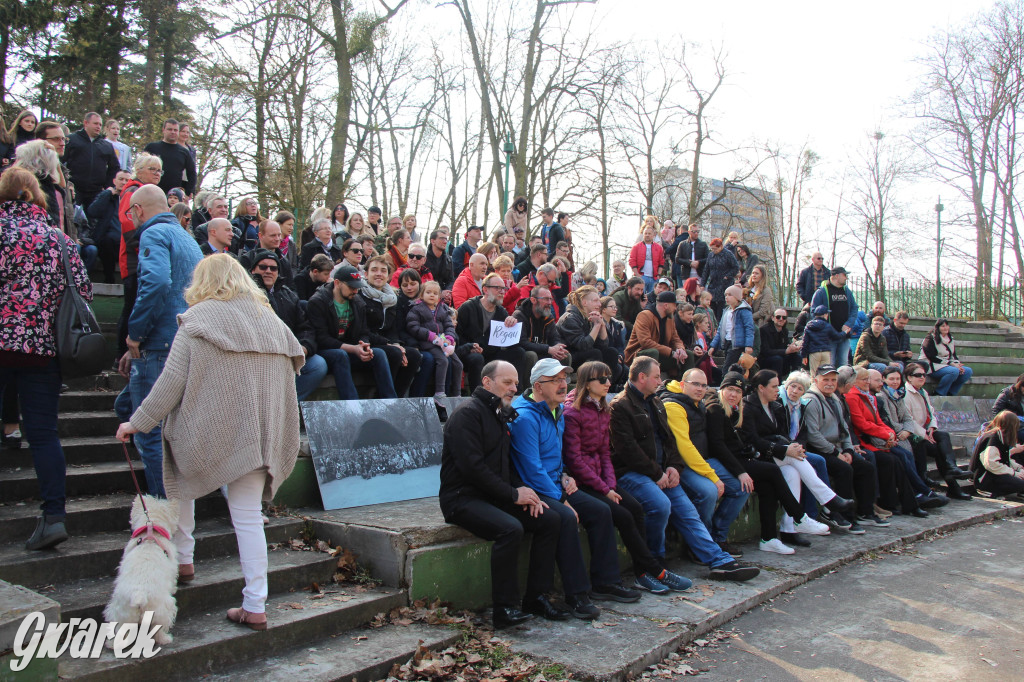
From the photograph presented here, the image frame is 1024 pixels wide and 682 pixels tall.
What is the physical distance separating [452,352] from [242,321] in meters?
4.05

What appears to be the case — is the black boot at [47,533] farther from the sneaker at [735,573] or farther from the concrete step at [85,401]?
the sneaker at [735,573]

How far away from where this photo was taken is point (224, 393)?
144 inches

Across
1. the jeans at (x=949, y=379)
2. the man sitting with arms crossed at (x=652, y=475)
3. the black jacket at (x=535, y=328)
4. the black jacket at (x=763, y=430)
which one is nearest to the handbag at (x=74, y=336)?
the man sitting with arms crossed at (x=652, y=475)

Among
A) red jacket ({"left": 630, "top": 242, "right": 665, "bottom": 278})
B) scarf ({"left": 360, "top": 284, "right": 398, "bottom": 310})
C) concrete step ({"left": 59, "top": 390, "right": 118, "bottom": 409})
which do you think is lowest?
concrete step ({"left": 59, "top": 390, "right": 118, "bottom": 409})

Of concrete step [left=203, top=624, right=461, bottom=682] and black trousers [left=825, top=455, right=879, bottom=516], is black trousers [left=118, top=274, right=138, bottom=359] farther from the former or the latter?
black trousers [left=825, top=455, right=879, bottom=516]

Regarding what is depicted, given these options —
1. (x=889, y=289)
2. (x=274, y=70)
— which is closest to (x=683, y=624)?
(x=274, y=70)

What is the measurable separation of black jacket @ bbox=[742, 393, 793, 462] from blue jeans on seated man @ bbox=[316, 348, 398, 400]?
3.66 metres

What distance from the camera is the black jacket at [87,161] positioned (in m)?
Answer: 9.17

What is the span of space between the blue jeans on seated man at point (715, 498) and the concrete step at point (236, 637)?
3.12 meters

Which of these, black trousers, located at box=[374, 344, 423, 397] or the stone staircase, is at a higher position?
black trousers, located at box=[374, 344, 423, 397]

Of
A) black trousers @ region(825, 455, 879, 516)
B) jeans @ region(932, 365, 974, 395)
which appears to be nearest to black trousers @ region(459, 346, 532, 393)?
black trousers @ region(825, 455, 879, 516)

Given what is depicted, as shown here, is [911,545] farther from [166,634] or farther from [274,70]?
[274,70]

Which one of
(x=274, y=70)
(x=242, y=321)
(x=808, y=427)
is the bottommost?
(x=808, y=427)

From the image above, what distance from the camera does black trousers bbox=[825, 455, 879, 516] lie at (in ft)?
27.5
